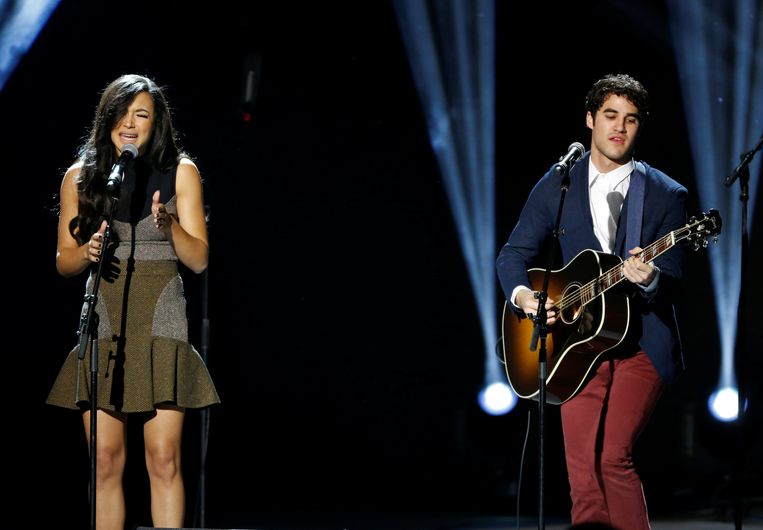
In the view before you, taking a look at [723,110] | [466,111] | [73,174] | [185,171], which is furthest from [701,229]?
[466,111]

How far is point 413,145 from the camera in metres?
6.49

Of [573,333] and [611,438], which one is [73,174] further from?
[611,438]

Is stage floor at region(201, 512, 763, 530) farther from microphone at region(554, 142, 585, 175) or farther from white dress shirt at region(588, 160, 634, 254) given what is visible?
microphone at region(554, 142, 585, 175)

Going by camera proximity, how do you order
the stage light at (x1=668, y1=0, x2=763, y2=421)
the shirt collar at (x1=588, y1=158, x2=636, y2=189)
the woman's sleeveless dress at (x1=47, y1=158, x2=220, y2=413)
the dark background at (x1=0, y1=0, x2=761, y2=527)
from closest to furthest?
the woman's sleeveless dress at (x1=47, y1=158, x2=220, y2=413)
the shirt collar at (x1=588, y1=158, x2=636, y2=189)
the stage light at (x1=668, y1=0, x2=763, y2=421)
the dark background at (x1=0, y1=0, x2=761, y2=527)

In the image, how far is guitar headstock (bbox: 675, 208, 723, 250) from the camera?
10.9 feet

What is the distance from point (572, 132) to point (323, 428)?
2498 mm

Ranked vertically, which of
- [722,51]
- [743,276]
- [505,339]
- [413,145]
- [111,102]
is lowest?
[505,339]

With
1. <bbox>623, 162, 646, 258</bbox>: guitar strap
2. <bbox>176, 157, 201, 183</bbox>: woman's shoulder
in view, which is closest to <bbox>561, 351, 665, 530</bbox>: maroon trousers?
<bbox>623, 162, 646, 258</bbox>: guitar strap

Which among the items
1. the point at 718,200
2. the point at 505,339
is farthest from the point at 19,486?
the point at 718,200

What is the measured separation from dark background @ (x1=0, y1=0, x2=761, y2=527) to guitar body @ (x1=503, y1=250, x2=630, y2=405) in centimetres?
238

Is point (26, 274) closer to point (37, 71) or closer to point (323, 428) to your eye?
point (37, 71)

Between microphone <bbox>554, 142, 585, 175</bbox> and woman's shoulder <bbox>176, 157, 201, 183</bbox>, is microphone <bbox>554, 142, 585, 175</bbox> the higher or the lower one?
the higher one

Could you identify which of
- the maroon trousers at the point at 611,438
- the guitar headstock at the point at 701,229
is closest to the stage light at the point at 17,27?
the maroon trousers at the point at 611,438

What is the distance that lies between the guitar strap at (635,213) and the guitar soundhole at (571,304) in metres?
0.22
